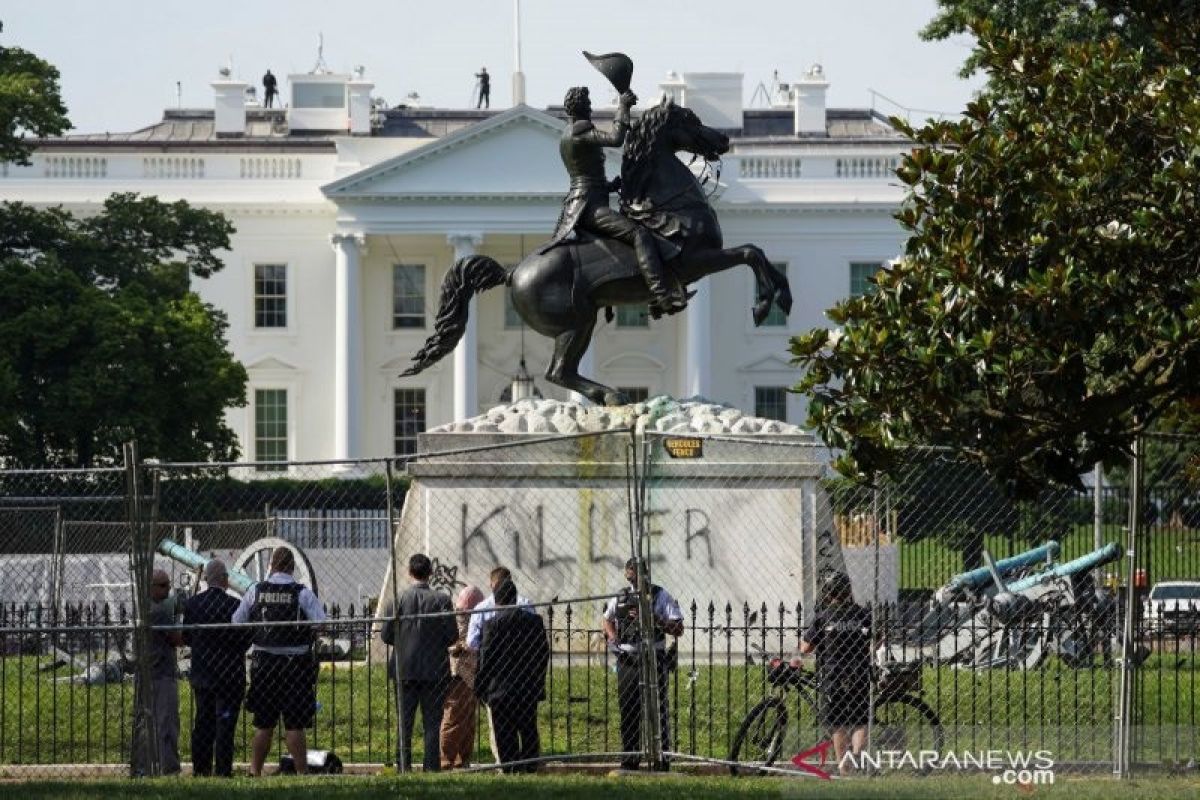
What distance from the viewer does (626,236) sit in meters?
17.7

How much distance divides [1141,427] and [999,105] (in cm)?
143

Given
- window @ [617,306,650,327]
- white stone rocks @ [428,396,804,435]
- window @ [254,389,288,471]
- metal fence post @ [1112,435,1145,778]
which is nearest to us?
metal fence post @ [1112,435,1145,778]

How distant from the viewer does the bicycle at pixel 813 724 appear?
13320 mm

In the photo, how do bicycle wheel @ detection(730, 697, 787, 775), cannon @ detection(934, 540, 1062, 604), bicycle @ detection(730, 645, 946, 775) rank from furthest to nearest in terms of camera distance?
1. cannon @ detection(934, 540, 1062, 604)
2. bicycle wheel @ detection(730, 697, 787, 775)
3. bicycle @ detection(730, 645, 946, 775)

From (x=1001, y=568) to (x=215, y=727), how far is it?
24.5ft

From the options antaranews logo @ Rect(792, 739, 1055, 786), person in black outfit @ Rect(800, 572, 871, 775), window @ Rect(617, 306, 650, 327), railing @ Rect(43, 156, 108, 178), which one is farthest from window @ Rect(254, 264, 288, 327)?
antaranews logo @ Rect(792, 739, 1055, 786)

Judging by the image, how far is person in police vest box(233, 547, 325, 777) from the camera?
14.1m

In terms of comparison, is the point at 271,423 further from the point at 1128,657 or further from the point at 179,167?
the point at 1128,657

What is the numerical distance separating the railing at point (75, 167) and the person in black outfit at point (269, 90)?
1129 centimetres

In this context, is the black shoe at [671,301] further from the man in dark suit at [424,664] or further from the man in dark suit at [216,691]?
the man in dark suit at [216,691]

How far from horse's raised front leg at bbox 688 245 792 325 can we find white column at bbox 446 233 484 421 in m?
46.0

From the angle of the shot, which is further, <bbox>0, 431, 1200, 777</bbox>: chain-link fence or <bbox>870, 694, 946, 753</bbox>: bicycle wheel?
<bbox>0, 431, 1200, 777</bbox>: chain-link fence

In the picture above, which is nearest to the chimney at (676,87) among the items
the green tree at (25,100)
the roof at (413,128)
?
the roof at (413,128)

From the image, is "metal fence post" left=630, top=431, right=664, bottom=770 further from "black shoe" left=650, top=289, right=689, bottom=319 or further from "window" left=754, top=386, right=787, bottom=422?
"window" left=754, top=386, right=787, bottom=422
